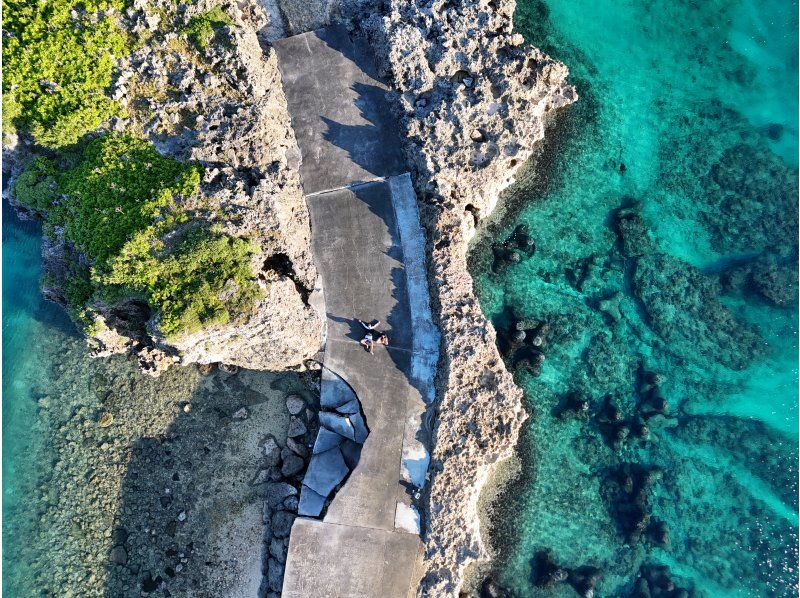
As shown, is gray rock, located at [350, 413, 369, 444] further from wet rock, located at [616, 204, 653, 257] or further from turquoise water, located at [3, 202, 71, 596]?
wet rock, located at [616, 204, 653, 257]

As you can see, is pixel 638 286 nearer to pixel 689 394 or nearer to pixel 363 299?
pixel 689 394

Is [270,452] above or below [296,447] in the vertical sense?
below

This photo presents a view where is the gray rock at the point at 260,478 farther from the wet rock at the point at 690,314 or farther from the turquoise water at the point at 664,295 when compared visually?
the wet rock at the point at 690,314

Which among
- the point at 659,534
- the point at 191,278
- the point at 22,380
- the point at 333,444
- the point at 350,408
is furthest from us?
the point at 22,380

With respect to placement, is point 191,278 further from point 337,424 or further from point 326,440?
point 326,440

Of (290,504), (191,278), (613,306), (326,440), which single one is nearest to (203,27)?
(191,278)

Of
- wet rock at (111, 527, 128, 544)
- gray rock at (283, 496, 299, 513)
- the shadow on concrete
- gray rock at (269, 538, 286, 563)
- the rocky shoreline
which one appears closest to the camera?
the rocky shoreline

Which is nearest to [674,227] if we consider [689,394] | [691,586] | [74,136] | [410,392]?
[689,394]

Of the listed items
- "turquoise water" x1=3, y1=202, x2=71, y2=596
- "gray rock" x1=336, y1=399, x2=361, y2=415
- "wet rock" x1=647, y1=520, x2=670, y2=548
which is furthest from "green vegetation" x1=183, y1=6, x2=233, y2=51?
"wet rock" x1=647, y1=520, x2=670, y2=548
